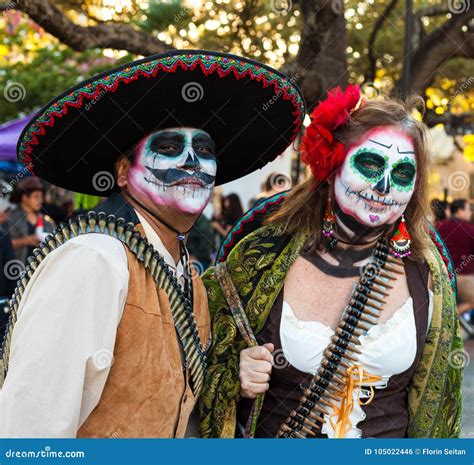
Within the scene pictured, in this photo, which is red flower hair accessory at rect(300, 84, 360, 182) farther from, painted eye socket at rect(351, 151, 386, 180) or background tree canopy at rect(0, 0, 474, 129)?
background tree canopy at rect(0, 0, 474, 129)

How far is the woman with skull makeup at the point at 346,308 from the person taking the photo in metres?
2.95

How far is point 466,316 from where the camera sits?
11.3m

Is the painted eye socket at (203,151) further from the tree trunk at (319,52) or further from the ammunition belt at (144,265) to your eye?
the tree trunk at (319,52)

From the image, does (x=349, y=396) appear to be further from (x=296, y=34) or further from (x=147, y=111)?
(x=296, y=34)

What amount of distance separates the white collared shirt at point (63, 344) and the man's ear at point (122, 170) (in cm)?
51

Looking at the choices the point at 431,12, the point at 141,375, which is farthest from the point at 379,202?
the point at 431,12

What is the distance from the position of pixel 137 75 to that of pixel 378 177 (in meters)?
1.06

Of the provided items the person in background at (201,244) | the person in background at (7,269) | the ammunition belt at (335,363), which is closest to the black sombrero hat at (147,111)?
the ammunition belt at (335,363)

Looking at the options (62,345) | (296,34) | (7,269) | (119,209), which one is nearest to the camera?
(62,345)

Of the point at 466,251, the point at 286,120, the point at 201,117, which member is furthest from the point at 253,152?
the point at 466,251

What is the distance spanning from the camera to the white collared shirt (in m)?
2.16

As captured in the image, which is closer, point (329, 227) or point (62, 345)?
point (62, 345)

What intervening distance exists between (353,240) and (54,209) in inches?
385

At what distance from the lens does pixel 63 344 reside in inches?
85.7
